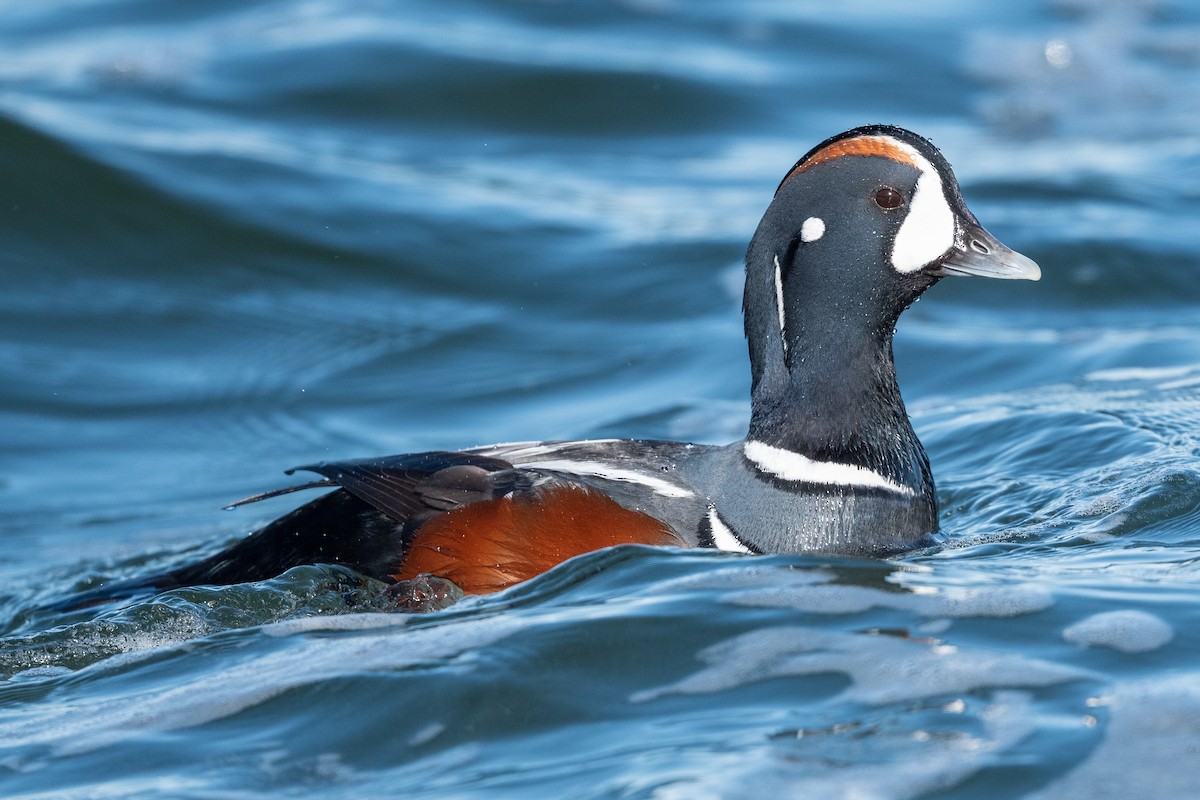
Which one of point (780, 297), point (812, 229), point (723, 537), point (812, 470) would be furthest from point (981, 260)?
point (723, 537)

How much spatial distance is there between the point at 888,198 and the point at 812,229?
265mm

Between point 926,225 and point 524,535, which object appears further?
point 926,225

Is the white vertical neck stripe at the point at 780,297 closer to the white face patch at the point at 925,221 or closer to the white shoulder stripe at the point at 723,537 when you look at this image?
the white face patch at the point at 925,221

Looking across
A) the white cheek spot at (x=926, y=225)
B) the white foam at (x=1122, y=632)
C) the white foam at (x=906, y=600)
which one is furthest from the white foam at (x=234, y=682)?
the white cheek spot at (x=926, y=225)

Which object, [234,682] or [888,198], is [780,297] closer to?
[888,198]

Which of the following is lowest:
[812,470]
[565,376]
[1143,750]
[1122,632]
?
[1143,750]

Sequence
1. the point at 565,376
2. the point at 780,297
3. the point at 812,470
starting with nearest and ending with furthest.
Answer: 1. the point at 812,470
2. the point at 780,297
3. the point at 565,376

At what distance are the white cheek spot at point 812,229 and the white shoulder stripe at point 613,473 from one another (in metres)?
0.93

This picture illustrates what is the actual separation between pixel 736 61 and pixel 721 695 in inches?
417

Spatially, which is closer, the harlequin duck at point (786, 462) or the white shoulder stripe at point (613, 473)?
the harlequin duck at point (786, 462)

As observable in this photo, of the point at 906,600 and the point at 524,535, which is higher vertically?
the point at 524,535

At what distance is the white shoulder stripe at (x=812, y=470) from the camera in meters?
5.16

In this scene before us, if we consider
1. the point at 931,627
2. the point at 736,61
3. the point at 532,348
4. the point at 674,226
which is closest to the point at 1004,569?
the point at 931,627

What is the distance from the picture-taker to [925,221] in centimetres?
519
